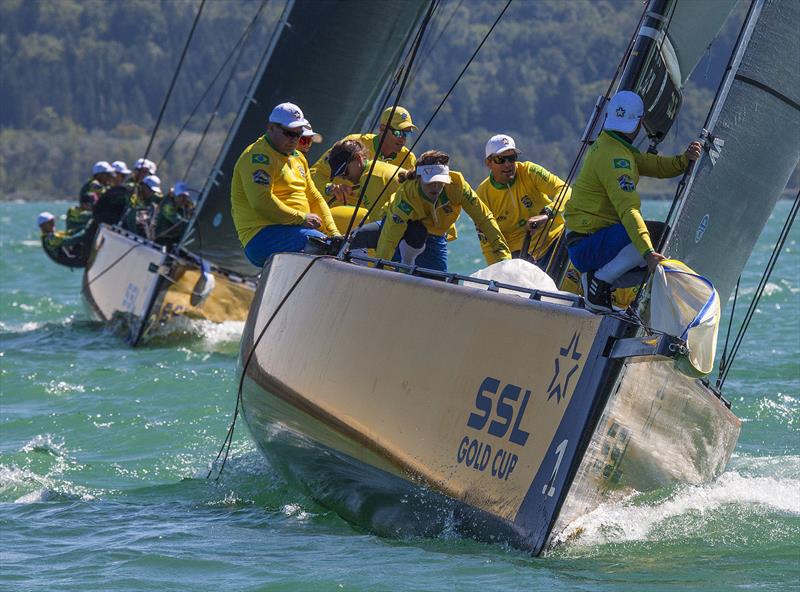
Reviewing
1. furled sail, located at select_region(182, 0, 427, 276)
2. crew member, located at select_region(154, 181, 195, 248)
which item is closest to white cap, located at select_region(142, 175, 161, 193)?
crew member, located at select_region(154, 181, 195, 248)

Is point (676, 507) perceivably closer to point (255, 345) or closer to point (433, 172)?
point (433, 172)

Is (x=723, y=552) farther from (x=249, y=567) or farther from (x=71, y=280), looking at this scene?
(x=71, y=280)

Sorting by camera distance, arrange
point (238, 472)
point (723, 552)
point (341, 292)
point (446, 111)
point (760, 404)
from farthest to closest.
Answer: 1. point (446, 111)
2. point (760, 404)
3. point (238, 472)
4. point (341, 292)
5. point (723, 552)

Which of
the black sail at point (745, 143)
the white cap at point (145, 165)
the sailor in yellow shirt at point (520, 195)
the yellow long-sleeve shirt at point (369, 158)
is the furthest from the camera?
the white cap at point (145, 165)

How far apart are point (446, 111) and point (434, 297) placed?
314 feet

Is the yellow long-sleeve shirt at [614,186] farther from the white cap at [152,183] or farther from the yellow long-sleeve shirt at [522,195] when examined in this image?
the white cap at [152,183]

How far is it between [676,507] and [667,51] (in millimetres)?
1772

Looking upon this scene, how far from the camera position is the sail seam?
568 cm

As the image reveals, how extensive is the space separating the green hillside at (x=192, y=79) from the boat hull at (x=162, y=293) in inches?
3304

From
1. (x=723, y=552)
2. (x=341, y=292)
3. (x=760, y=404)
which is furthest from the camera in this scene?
(x=760, y=404)

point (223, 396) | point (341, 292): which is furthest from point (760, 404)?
point (341, 292)

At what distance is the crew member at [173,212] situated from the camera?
12766 mm

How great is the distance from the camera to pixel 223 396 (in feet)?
30.0

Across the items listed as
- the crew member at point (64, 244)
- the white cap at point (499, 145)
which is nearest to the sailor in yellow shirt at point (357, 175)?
the white cap at point (499, 145)
